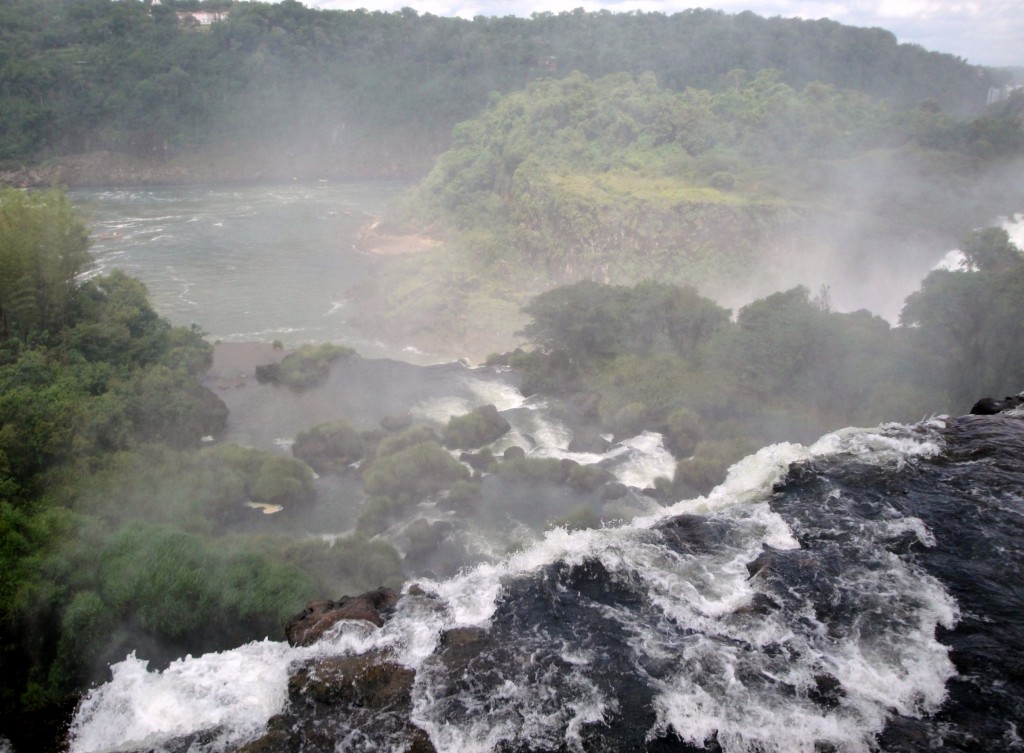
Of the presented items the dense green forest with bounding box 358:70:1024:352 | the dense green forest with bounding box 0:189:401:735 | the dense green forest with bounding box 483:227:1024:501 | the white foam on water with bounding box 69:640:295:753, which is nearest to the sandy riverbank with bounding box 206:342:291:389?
the dense green forest with bounding box 0:189:401:735

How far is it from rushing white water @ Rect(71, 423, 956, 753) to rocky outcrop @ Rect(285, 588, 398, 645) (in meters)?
0.34

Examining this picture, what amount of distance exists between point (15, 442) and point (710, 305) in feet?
92.7

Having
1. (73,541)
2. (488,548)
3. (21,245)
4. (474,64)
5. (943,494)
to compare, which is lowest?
(488,548)

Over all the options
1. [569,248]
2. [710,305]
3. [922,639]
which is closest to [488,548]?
[922,639]

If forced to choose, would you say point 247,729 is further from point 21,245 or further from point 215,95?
point 215,95

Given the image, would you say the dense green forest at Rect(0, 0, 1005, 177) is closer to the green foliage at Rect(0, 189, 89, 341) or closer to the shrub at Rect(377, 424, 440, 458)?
the green foliage at Rect(0, 189, 89, 341)

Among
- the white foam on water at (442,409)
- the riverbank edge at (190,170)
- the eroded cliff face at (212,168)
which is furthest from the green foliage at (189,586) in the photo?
the riverbank edge at (190,170)

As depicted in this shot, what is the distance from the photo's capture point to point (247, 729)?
40.2 ft

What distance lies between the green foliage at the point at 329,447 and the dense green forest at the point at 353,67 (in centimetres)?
7730

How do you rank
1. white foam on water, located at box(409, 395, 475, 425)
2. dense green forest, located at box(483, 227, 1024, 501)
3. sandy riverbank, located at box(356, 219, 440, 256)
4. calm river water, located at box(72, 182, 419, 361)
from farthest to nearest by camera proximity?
sandy riverbank, located at box(356, 219, 440, 256) < calm river water, located at box(72, 182, 419, 361) < white foam on water, located at box(409, 395, 475, 425) < dense green forest, located at box(483, 227, 1024, 501)

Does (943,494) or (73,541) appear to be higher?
(943,494)

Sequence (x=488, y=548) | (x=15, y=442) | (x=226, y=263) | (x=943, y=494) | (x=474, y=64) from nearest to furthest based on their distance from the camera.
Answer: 1. (x=943, y=494)
2. (x=15, y=442)
3. (x=488, y=548)
4. (x=226, y=263)
5. (x=474, y=64)

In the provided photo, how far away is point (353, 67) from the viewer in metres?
112

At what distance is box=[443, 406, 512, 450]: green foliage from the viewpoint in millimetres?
31297
